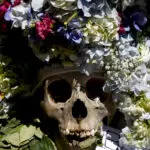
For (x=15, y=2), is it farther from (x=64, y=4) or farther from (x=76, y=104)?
(x=76, y=104)

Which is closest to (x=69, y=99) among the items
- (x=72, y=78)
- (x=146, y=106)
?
(x=72, y=78)

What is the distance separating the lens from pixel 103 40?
2191 millimetres

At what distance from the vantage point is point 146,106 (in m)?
2.27

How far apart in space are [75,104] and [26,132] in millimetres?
202

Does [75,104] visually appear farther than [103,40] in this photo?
Yes

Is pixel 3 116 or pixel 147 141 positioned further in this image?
pixel 3 116

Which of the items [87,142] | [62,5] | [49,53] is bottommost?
[87,142]

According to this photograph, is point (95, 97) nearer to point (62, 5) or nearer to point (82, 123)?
point (82, 123)

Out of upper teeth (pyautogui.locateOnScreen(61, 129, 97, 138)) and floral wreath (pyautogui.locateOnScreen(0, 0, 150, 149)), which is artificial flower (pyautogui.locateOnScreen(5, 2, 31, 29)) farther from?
upper teeth (pyautogui.locateOnScreen(61, 129, 97, 138))

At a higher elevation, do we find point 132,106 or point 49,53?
point 49,53

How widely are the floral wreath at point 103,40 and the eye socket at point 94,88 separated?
0.16ft

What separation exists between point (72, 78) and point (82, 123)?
149mm

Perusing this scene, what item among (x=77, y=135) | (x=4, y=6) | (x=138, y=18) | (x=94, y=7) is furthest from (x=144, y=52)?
(x=4, y=6)

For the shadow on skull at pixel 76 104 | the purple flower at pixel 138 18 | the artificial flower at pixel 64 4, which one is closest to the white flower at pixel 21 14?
the artificial flower at pixel 64 4
